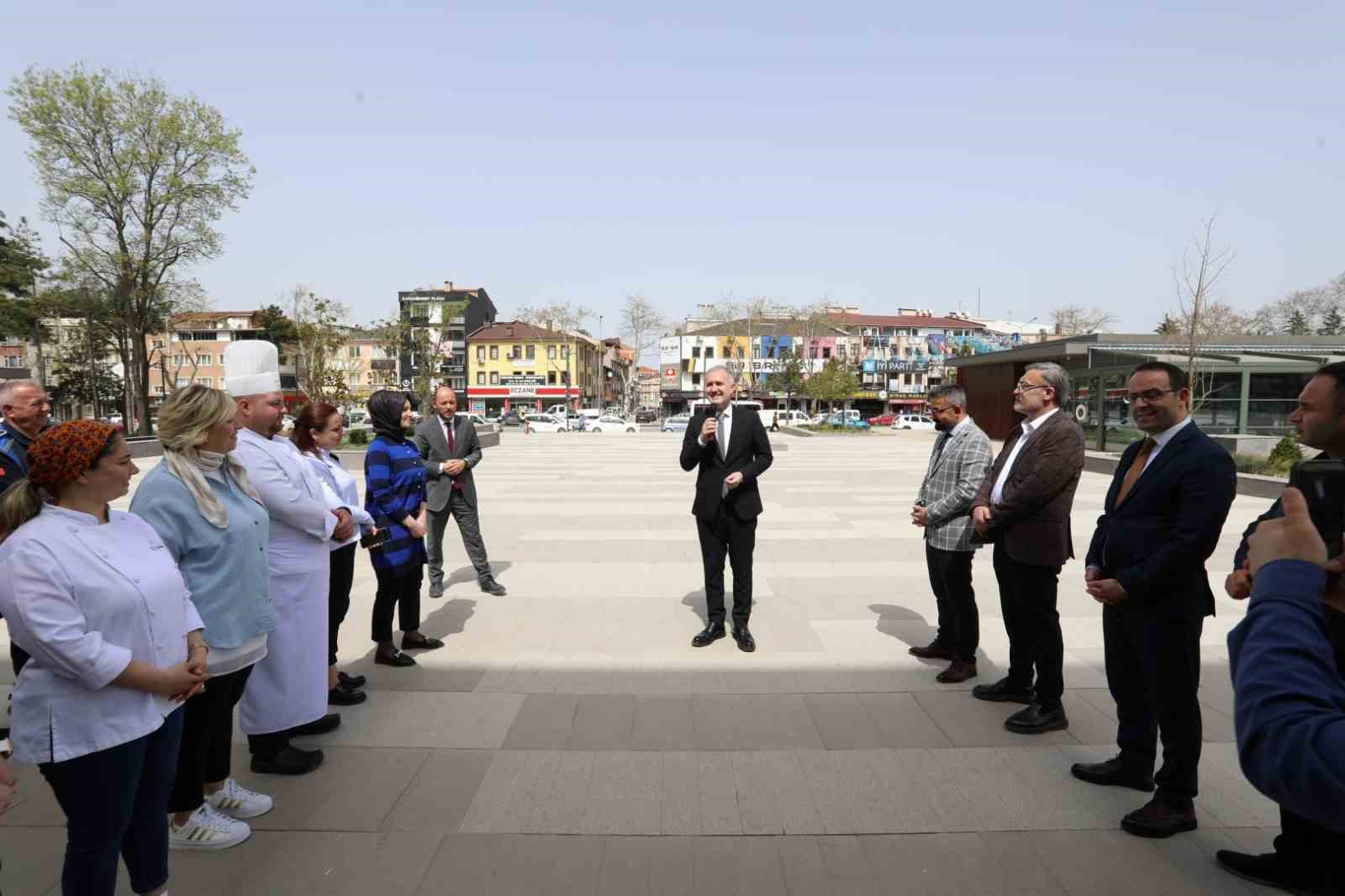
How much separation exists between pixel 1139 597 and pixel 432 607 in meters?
5.31

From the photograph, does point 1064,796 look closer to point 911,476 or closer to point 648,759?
point 648,759

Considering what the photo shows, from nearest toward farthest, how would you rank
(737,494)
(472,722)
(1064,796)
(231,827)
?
(231,827) < (1064,796) < (472,722) < (737,494)

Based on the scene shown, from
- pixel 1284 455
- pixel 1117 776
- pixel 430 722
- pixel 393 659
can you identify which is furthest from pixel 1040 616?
pixel 1284 455

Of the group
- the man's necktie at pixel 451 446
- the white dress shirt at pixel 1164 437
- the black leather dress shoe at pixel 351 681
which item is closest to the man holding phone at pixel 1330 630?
the white dress shirt at pixel 1164 437

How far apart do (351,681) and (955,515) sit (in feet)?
12.3

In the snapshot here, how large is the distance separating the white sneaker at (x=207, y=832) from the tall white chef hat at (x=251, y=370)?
180 cm

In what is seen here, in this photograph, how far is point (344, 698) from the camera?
4418 mm

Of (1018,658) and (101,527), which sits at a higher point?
(101,527)

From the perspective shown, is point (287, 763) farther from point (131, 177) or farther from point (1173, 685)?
point (131, 177)

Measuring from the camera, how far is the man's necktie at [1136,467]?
338 cm

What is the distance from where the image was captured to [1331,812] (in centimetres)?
109

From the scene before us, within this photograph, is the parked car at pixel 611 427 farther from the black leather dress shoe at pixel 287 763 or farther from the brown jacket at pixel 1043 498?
the black leather dress shoe at pixel 287 763

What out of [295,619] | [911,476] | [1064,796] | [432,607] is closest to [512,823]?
[295,619]

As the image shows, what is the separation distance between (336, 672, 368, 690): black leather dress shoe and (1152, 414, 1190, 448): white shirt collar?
4.38 m
